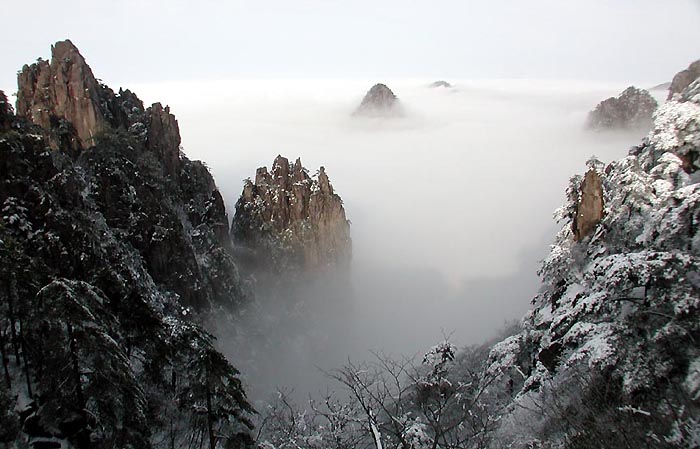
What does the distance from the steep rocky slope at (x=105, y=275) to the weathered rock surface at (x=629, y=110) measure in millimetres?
100350

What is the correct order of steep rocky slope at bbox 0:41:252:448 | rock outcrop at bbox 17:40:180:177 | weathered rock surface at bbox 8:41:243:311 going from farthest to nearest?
rock outcrop at bbox 17:40:180:177 < weathered rock surface at bbox 8:41:243:311 < steep rocky slope at bbox 0:41:252:448

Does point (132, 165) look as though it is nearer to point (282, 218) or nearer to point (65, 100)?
point (65, 100)

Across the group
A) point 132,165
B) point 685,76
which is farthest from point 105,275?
point 685,76

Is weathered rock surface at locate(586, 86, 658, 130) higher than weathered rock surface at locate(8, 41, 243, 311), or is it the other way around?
weathered rock surface at locate(586, 86, 658, 130)

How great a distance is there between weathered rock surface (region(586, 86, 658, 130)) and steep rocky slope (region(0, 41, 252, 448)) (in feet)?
329

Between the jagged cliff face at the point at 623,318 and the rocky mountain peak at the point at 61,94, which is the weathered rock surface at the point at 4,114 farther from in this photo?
the jagged cliff face at the point at 623,318

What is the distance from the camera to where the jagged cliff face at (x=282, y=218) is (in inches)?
2391

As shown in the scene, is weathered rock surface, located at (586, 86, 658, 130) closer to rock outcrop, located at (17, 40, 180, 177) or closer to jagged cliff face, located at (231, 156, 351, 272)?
jagged cliff face, located at (231, 156, 351, 272)

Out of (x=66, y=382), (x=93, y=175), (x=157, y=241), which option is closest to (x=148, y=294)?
(x=157, y=241)

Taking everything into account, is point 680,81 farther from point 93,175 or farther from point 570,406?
point 93,175

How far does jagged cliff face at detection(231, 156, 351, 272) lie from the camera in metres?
60.7

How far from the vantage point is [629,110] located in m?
104

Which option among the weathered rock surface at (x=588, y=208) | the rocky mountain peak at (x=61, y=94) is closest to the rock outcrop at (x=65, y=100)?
the rocky mountain peak at (x=61, y=94)

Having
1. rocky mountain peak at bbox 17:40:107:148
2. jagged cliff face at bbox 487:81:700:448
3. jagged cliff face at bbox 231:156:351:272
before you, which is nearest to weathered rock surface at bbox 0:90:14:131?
rocky mountain peak at bbox 17:40:107:148
